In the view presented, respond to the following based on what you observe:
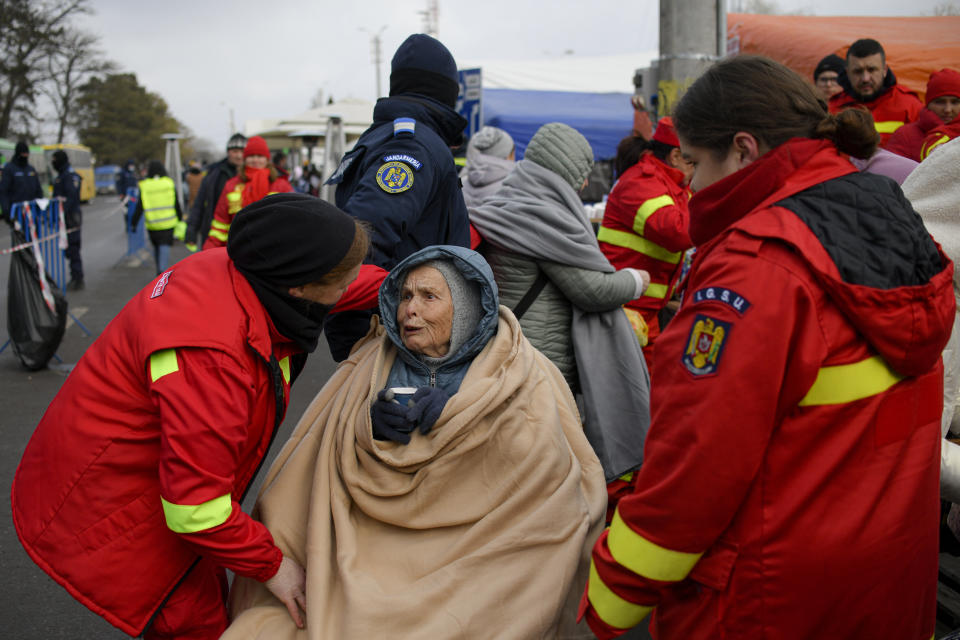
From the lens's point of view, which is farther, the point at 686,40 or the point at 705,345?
the point at 686,40

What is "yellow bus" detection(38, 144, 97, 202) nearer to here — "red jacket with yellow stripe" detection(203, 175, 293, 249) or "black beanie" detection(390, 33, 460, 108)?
"red jacket with yellow stripe" detection(203, 175, 293, 249)

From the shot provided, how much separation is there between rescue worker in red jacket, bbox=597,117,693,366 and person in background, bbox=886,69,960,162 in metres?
1.49

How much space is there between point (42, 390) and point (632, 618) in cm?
646

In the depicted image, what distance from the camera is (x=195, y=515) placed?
1952 millimetres

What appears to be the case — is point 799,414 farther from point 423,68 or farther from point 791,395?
point 423,68

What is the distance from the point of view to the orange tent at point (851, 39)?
24.8 feet

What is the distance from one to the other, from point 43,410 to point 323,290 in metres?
4.92

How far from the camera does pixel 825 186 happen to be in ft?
5.18

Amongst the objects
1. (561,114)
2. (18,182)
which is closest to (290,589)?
(18,182)

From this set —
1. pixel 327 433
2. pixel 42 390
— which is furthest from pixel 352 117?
pixel 327 433

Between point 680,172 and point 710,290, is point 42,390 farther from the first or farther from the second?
point 710,290

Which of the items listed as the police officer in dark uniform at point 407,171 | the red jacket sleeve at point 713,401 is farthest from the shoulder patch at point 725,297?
the police officer in dark uniform at point 407,171

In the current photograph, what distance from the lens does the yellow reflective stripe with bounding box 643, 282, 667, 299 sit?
4.37 meters

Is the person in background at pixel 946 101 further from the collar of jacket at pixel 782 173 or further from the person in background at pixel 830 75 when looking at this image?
the collar of jacket at pixel 782 173
